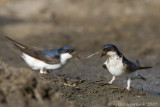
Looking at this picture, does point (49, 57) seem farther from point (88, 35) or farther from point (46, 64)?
point (88, 35)

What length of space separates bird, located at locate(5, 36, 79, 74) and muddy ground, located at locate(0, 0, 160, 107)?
10.7 inches

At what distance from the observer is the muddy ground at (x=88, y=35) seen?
6.15 metres

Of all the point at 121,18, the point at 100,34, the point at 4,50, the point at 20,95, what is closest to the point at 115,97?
the point at 20,95

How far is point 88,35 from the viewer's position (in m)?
14.0

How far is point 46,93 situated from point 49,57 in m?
3.53

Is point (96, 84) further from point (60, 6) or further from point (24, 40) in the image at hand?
point (60, 6)

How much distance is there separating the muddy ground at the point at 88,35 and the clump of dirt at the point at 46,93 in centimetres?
1

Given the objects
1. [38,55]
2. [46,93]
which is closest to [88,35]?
[38,55]

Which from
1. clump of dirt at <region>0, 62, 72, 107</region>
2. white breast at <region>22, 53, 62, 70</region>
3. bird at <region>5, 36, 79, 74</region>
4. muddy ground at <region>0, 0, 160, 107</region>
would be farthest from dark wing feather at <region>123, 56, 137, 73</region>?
clump of dirt at <region>0, 62, 72, 107</region>

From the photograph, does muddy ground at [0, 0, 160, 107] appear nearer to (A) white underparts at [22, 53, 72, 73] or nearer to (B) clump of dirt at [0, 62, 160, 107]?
(B) clump of dirt at [0, 62, 160, 107]

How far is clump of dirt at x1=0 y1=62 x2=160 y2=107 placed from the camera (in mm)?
3828

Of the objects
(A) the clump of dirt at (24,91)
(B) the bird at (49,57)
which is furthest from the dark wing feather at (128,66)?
(A) the clump of dirt at (24,91)

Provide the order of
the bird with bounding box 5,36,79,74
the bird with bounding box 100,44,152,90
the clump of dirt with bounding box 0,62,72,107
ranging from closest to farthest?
the clump of dirt with bounding box 0,62,72,107 → the bird with bounding box 100,44,152,90 → the bird with bounding box 5,36,79,74

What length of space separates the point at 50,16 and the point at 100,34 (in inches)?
118
